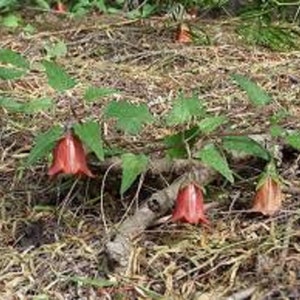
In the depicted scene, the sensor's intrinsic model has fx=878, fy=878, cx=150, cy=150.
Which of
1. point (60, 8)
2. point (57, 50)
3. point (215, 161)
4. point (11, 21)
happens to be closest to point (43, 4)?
point (60, 8)

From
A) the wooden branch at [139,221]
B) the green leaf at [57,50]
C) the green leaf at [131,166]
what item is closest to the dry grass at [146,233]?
the wooden branch at [139,221]

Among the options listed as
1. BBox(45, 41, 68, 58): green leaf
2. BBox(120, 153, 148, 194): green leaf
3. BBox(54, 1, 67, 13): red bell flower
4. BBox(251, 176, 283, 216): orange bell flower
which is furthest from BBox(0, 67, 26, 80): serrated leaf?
BBox(54, 1, 67, 13): red bell flower

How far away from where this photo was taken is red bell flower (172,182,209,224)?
66.7 inches

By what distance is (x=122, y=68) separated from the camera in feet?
9.09

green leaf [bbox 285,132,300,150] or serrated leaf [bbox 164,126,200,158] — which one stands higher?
serrated leaf [bbox 164,126,200,158]

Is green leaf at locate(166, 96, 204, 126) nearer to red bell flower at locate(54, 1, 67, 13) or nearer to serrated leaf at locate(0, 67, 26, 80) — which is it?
serrated leaf at locate(0, 67, 26, 80)

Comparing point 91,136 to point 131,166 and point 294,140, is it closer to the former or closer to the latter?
point 131,166

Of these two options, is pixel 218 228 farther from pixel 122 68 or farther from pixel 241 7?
pixel 241 7

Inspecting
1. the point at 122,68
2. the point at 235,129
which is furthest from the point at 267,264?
the point at 122,68

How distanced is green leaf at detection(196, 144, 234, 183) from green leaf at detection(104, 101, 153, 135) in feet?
0.44

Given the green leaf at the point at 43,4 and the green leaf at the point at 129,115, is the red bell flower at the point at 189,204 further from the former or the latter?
the green leaf at the point at 43,4

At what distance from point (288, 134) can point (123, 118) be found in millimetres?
352

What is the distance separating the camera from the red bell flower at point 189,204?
169cm

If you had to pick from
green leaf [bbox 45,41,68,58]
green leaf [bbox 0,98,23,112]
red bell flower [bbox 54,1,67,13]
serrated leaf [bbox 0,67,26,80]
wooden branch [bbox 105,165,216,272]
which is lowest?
red bell flower [bbox 54,1,67,13]
